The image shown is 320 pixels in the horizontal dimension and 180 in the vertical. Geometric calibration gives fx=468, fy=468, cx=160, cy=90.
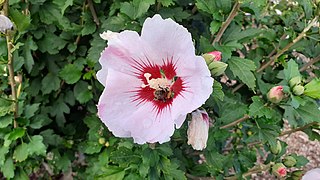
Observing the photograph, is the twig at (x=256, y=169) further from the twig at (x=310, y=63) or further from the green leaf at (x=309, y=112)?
the twig at (x=310, y=63)

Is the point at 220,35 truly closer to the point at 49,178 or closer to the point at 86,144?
the point at 86,144

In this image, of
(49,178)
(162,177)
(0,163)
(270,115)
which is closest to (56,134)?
(0,163)

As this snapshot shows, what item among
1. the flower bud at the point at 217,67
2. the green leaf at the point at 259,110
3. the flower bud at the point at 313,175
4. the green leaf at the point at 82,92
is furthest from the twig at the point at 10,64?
the flower bud at the point at 313,175

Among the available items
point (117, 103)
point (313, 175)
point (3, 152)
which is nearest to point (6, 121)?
point (3, 152)

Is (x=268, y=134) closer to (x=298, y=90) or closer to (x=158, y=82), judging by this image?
(x=298, y=90)

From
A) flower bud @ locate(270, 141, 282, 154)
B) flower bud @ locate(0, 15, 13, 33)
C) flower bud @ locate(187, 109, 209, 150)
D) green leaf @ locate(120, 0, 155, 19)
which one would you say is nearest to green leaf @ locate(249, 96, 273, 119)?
flower bud @ locate(270, 141, 282, 154)

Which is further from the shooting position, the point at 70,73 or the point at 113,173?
the point at 70,73
